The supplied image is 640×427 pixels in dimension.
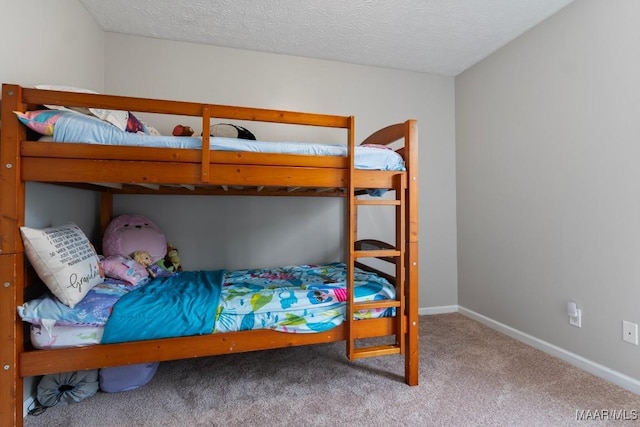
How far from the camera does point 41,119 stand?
4.24 ft

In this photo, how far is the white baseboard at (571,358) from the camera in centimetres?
171

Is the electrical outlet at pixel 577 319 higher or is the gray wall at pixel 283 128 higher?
the gray wall at pixel 283 128

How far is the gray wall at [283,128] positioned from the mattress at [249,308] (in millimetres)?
648

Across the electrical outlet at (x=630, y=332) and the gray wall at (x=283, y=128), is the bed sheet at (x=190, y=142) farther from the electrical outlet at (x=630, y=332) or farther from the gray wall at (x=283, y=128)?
the electrical outlet at (x=630, y=332)

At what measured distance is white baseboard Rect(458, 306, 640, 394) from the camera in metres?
1.71

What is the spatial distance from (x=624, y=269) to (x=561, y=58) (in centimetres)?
146

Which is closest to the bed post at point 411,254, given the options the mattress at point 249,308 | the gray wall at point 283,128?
the mattress at point 249,308

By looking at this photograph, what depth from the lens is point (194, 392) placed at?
1.69 meters

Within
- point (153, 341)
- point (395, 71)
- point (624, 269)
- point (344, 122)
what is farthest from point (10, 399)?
point (395, 71)

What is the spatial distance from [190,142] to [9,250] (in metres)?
0.88

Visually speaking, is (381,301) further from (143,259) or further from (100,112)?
(100,112)

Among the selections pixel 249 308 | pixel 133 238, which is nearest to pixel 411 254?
pixel 249 308

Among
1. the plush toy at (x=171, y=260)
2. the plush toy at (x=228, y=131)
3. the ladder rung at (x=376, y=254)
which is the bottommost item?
the plush toy at (x=171, y=260)

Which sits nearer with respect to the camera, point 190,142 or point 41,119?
point 41,119
